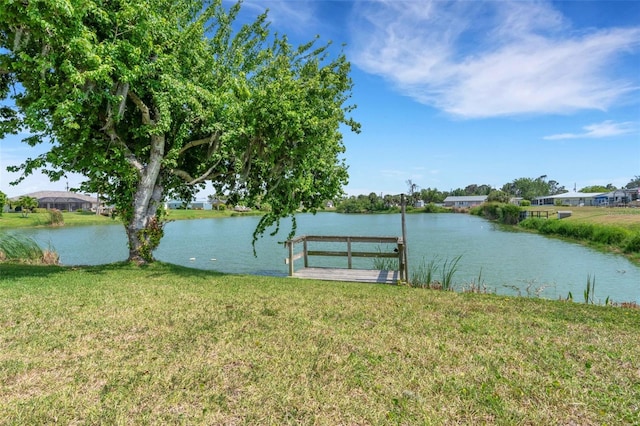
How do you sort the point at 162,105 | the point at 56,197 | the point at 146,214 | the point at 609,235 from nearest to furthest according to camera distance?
the point at 162,105
the point at 146,214
the point at 609,235
the point at 56,197

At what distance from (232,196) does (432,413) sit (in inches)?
476

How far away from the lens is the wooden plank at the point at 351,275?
12422 mm

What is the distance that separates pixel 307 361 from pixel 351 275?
28.7ft

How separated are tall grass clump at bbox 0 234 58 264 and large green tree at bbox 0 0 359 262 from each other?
385 centimetres

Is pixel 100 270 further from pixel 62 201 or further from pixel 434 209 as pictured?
pixel 434 209

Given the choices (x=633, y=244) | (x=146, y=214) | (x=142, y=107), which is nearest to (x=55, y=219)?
(x=146, y=214)

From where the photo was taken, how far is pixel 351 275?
517 inches

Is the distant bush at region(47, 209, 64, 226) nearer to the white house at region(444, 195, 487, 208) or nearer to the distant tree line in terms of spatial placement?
the distant tree line

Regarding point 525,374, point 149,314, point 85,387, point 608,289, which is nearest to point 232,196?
point 149,314

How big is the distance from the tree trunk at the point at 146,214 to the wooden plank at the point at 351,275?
5072 mm

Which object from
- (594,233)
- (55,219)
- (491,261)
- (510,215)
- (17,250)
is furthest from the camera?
(510,215)

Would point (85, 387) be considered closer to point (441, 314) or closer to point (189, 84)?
point (441, 314)

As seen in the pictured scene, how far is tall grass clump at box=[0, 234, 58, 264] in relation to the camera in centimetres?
1391

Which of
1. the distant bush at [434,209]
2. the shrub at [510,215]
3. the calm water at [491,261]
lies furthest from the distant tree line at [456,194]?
the calm water at [491,261]
